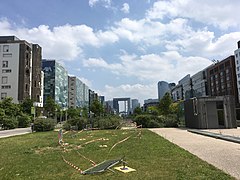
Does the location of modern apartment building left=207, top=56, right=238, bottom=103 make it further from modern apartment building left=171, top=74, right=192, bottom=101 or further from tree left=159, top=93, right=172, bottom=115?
tree left=159, top=93, right=172, bottom=115

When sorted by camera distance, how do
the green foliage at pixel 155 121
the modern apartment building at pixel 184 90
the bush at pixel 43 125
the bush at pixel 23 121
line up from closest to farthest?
the bush at pixel 43 125 → the green foliage at pixel 155 121 → the bush at pixel 23 121 → the modern apartment building at pixel 184 90

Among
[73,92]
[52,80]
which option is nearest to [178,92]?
[73,92]

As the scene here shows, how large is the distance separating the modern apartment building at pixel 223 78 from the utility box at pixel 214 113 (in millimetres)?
60743

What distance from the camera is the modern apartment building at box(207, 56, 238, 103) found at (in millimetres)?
83125

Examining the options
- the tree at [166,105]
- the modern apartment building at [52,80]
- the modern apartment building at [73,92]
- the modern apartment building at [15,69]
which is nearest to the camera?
the tree at [166,105]

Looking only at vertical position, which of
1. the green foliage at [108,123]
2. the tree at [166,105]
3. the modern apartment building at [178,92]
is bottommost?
the green foliage at [108,123]

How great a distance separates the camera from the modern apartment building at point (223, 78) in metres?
83.1

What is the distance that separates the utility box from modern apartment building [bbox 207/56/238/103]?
199ft

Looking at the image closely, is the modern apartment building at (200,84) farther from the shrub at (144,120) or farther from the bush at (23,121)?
the bush at (23,121)

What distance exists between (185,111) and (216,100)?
457 centimetres

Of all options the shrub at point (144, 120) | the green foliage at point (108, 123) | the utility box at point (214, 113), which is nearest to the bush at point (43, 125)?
the green foliage at point (108, 123)

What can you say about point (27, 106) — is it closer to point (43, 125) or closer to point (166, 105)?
point (43, 125)

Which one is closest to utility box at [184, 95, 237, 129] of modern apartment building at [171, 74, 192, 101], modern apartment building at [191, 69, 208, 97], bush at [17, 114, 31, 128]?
bush at [17, 114, 31, 128]

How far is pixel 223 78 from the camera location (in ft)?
293
